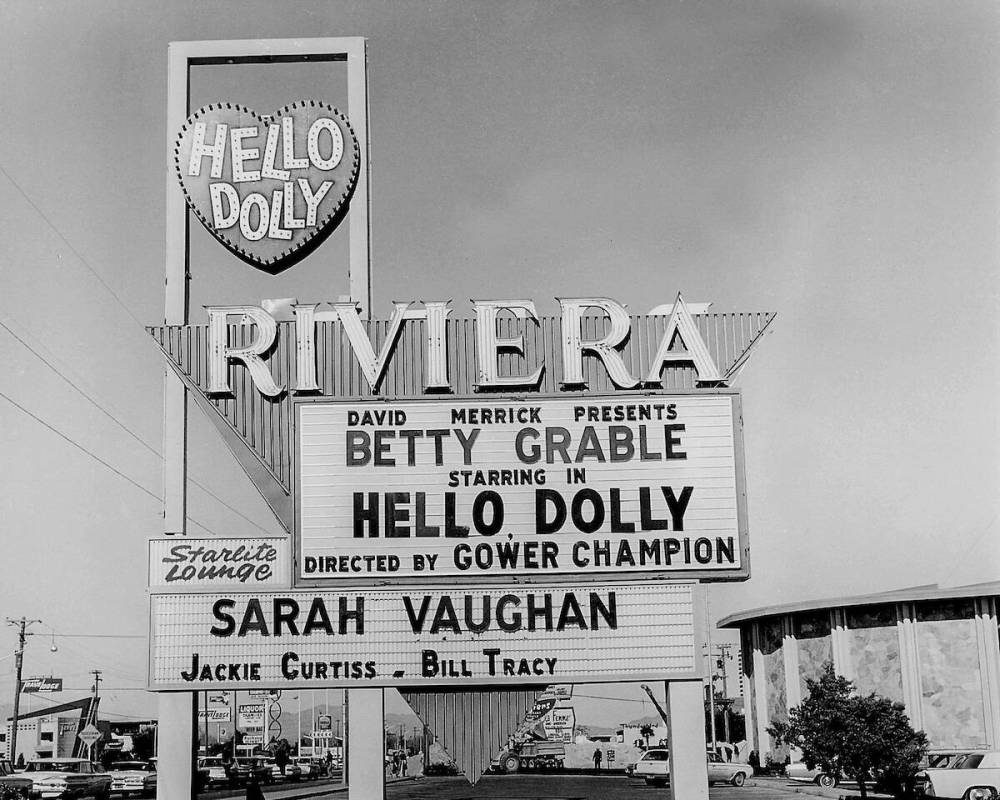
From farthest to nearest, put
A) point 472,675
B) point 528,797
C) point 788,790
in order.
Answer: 1. point 788,790
2. point 528,797
3. point 472,675

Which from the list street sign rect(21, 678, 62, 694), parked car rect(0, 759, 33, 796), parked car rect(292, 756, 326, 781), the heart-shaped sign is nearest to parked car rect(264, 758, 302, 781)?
parked car rect(292, 756, 326, 781)

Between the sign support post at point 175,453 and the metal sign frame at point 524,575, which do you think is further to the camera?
the sign support post at point 175,453

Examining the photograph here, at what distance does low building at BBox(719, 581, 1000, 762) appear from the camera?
4738 cm

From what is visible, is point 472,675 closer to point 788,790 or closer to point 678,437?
point 678,437

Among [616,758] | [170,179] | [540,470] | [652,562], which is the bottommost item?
[616,758]

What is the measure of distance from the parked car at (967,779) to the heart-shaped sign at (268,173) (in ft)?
65.6

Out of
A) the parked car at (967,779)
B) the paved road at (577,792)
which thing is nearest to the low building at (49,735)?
the paved road at (577,792)

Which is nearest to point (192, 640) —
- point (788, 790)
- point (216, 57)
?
point (216, 57)

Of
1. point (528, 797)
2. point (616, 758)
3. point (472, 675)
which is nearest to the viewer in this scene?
point (472, 675)

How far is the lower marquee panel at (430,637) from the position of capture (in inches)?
606

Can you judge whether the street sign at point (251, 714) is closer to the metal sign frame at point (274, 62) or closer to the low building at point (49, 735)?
the low building at point (49, 735)

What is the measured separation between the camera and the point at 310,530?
15.6 m

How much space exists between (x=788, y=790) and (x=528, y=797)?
878cm

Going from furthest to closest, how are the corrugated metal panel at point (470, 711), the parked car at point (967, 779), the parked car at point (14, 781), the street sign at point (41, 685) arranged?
the street sign at point (41, 685), the parked car at point (14, 781), the parked car at point (967, 779), the corrugated metal panel at point (470, 711)
